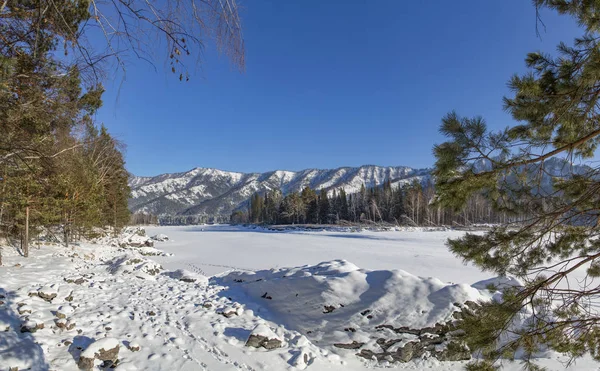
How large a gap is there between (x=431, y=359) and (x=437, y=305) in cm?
127

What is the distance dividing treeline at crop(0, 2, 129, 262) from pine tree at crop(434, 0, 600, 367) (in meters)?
3.17

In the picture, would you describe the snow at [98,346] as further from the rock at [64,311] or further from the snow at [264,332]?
the snow at [264,332]

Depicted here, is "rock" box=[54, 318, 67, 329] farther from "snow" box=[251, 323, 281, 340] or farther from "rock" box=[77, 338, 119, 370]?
"snow" box=[251, 323, 281, 340]

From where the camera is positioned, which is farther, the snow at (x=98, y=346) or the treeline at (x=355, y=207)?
the treeline at (x=355, y=207)

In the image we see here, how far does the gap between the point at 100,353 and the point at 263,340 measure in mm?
2521

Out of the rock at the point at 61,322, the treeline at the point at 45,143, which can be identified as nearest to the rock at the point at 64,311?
the rock at the point at 61,322

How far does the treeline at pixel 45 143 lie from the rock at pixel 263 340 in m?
4.09

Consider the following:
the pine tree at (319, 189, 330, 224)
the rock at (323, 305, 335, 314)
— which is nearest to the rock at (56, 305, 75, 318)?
the rock at (323, 305, 335, 314)

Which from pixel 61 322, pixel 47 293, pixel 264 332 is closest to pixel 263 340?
pixel 264 332

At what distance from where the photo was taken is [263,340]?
5.30 meters

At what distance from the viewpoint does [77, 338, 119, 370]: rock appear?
4008 mm

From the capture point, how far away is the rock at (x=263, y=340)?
5.25 meters

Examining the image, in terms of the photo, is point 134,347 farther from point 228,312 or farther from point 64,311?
point 228,312

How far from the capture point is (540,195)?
2934mm
